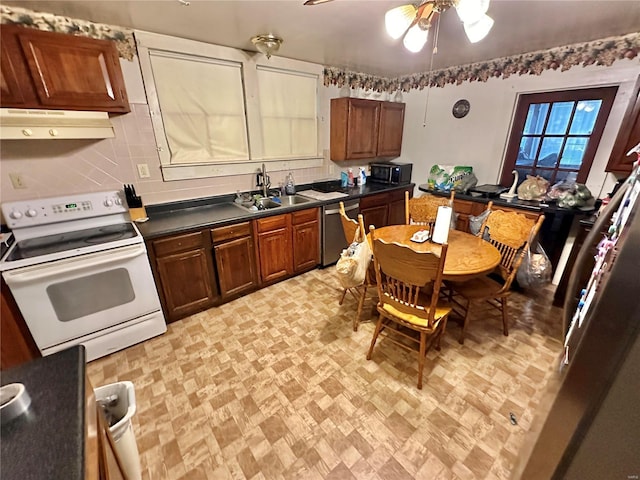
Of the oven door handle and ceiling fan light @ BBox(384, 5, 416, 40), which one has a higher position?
ceiling fan light @ BBox(384, 5, 416, 40)

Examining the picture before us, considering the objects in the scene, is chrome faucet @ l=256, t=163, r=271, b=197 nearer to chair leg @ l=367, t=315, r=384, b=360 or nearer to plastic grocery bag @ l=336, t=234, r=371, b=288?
plastic grocery bag @ l=336, t=234, r=371, b=288

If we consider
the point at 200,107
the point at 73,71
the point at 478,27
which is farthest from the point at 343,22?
the point at 73,71

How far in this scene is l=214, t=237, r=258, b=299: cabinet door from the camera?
2.44m

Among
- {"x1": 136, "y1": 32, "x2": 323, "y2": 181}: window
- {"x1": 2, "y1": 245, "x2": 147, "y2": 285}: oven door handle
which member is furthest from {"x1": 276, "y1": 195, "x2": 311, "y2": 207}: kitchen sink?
{"x1": 2, "y1": 245, "x2": 147, "y2": 285}: oven door handle

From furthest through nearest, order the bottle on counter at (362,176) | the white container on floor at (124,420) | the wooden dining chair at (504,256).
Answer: the bottle on counter at (362,176)
the wooden dining chair at (504,256)
the white container on floor at (124,420)

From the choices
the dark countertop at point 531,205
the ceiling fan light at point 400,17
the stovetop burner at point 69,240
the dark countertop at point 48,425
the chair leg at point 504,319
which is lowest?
the chair leg at point 504,319

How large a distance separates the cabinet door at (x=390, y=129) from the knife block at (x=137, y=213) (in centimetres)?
296

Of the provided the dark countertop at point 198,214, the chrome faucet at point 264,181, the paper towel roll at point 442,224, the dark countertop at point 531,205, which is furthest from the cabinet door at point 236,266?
the dark countertop at point 531,205

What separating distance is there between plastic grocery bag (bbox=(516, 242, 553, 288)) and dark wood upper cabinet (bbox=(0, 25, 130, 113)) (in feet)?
11.5

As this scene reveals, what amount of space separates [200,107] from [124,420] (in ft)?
8.20

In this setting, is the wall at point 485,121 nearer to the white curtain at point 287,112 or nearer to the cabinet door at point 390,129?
the cabinet door at point 390,129

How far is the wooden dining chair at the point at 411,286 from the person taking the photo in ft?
4.85

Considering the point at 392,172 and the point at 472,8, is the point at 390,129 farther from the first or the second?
the point at 472,8

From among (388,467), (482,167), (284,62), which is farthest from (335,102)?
(388,467)
